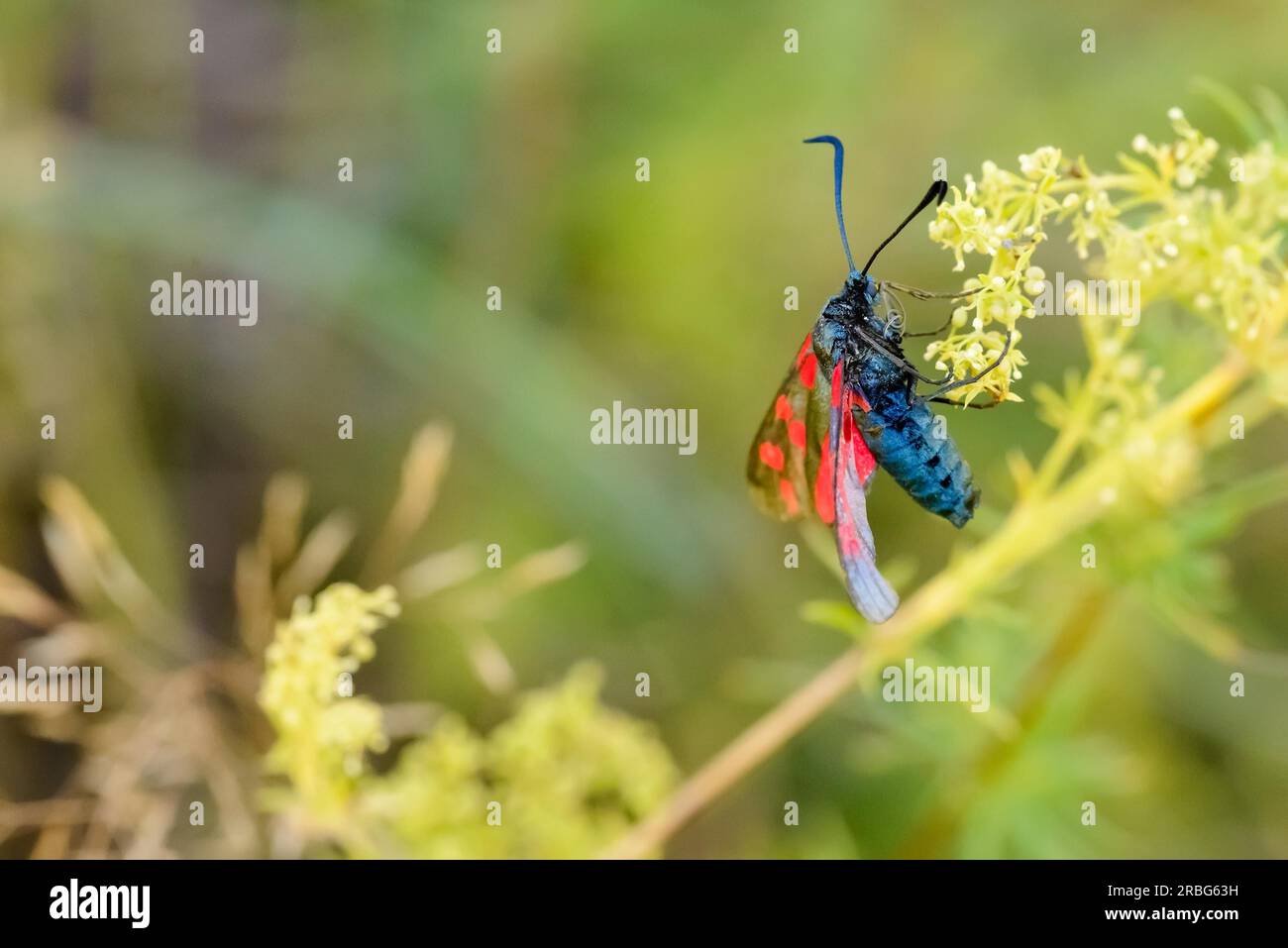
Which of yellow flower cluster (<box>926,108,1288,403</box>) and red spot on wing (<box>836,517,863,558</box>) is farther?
red spot on wing (<box>836,517,863,558</box>)

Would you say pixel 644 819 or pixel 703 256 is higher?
pixel 703 256

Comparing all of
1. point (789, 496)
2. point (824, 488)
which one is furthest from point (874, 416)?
point (789, 496)

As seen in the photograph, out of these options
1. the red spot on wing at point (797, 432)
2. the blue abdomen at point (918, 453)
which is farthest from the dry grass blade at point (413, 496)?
the blue abdomen at point (918, 453)

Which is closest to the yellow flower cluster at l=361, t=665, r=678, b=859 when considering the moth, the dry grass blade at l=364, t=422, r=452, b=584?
the dry grass blade at l=364, t=422, r=452, b=584

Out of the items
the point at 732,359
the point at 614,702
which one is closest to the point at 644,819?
the point at 614,702

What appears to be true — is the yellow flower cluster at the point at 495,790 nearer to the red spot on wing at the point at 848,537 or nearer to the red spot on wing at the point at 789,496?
the red spot on wing at the point at 789,496

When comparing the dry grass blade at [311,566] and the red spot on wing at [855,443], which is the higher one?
the red spot on wing at [855,443]

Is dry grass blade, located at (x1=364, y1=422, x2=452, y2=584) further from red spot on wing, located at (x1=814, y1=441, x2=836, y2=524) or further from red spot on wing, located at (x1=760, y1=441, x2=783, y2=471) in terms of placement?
red spot on wing, located at (x1=814, y1=441, x2=836, y2=524)

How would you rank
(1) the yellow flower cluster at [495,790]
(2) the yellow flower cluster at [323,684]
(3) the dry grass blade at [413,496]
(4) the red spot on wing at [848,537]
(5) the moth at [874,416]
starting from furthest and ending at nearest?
(3) the dry grass blade at [413,496]
(1) the yellow flower cluster at [495,790]
(2) the yellow flower cluster at [323,684]
(5) the moth at [874,416]
(4) the red spot on wing at [848,537]

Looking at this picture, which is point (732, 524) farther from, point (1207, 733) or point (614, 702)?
point (1207, 733)
